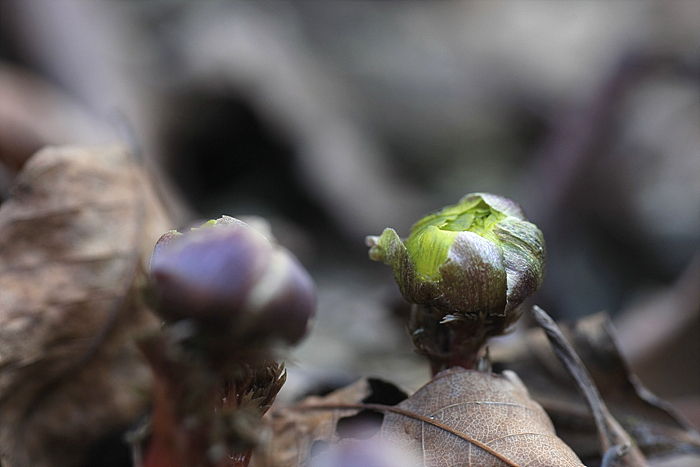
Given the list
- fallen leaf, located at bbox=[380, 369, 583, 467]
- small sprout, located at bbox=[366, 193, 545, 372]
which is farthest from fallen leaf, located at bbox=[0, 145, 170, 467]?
small sprout, located at bbox=[366, 193, 545, 372]

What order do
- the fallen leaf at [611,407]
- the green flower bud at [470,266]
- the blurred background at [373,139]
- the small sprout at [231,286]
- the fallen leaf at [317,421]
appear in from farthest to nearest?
the blurred background at [373,139], the fallen leaf at [611,407], the fallen leaf at [317,421], the green flower bud at [470,266], the small sprout at [231,286]

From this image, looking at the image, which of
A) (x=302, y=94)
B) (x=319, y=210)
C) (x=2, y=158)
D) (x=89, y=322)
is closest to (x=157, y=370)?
(x=89, y=322)

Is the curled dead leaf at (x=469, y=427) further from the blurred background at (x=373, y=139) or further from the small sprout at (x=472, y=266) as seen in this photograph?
the blurred background at (x=373, y=139)

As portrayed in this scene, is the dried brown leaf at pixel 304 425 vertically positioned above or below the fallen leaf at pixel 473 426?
below

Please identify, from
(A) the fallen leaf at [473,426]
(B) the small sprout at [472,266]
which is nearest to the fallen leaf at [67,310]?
(A) the fallen leaf at [473,426]

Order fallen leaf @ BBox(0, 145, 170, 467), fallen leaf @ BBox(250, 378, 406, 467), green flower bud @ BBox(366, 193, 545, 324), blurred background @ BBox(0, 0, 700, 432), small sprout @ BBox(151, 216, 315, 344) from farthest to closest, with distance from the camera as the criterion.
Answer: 1. blurred background @ BBox(0, 0, 700, 432)
2. fallen leaf @ BBox(0, 145, 170, 467)
3. fallen leaf @ BBox(250, 378, 406, 467)
4. green flower bud @ BBox(366, 193, 545, 324)
5. small sprout @ BBox(151, 216, 315, 344)

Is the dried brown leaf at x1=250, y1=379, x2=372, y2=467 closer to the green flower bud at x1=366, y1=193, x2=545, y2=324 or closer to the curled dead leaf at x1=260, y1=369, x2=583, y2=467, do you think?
the curled dead leaf at x1=260, y1=369, x2=583, y2=467

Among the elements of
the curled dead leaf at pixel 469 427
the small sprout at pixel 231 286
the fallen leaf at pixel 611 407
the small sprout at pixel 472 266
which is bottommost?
the fallen leaf at pixel 611 407

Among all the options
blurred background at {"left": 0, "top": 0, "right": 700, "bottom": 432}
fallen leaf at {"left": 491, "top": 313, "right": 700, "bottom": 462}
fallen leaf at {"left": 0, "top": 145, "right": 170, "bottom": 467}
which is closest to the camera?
fallen leaf at {"left": 0, "top": 145, "right": 170, "bottom": 467}
